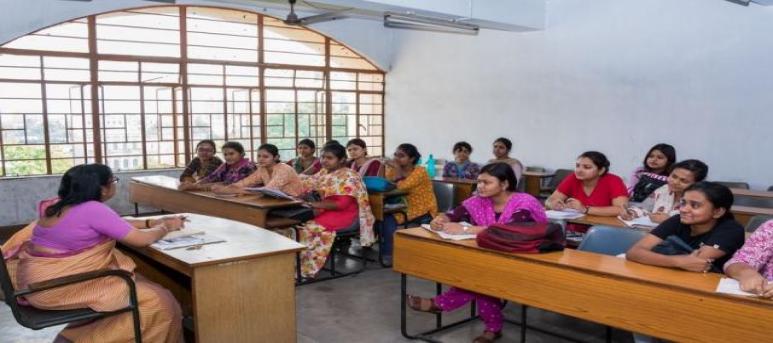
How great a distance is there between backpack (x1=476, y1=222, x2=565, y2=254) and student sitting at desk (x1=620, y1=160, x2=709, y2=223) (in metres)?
1.02

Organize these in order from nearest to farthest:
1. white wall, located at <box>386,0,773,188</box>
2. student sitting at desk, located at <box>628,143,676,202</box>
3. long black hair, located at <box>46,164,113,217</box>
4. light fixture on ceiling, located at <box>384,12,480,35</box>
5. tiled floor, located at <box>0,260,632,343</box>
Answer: long black hair, located at <box>46,164,113,217</box> → tiled floor, located at <box>0,260,632,343</box> → student sitting at desk, located at <box>628,143,676,202</box> → white wall, located at <box>386,0,773,188</box> → light fixture on ceiling, located at <box>384,12,480,35</box>

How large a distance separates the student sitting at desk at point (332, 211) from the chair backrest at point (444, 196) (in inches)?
36.8

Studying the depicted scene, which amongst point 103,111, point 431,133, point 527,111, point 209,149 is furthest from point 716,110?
point 103,111

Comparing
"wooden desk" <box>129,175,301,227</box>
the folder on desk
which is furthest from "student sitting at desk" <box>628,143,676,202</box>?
the folder on desk

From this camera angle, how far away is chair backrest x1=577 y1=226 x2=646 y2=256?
310 cm

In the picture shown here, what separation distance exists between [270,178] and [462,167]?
2.50m

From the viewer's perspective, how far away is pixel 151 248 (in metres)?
2.99

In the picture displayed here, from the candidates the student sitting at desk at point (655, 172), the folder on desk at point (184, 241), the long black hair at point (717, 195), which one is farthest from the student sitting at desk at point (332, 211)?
the long black hair at point (717, 195)

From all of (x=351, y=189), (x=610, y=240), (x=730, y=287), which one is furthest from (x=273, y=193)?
(x=730, y=287)

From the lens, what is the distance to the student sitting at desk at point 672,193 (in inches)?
145

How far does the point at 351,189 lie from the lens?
4.94 meters

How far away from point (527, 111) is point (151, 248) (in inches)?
248

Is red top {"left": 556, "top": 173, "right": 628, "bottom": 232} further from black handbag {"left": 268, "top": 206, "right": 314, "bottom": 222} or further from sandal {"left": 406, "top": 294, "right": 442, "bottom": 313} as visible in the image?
black handbag {"left": 268, "top": 206, "right": 314, "bottom": 222}

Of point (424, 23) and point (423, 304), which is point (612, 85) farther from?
point (423, 304)
